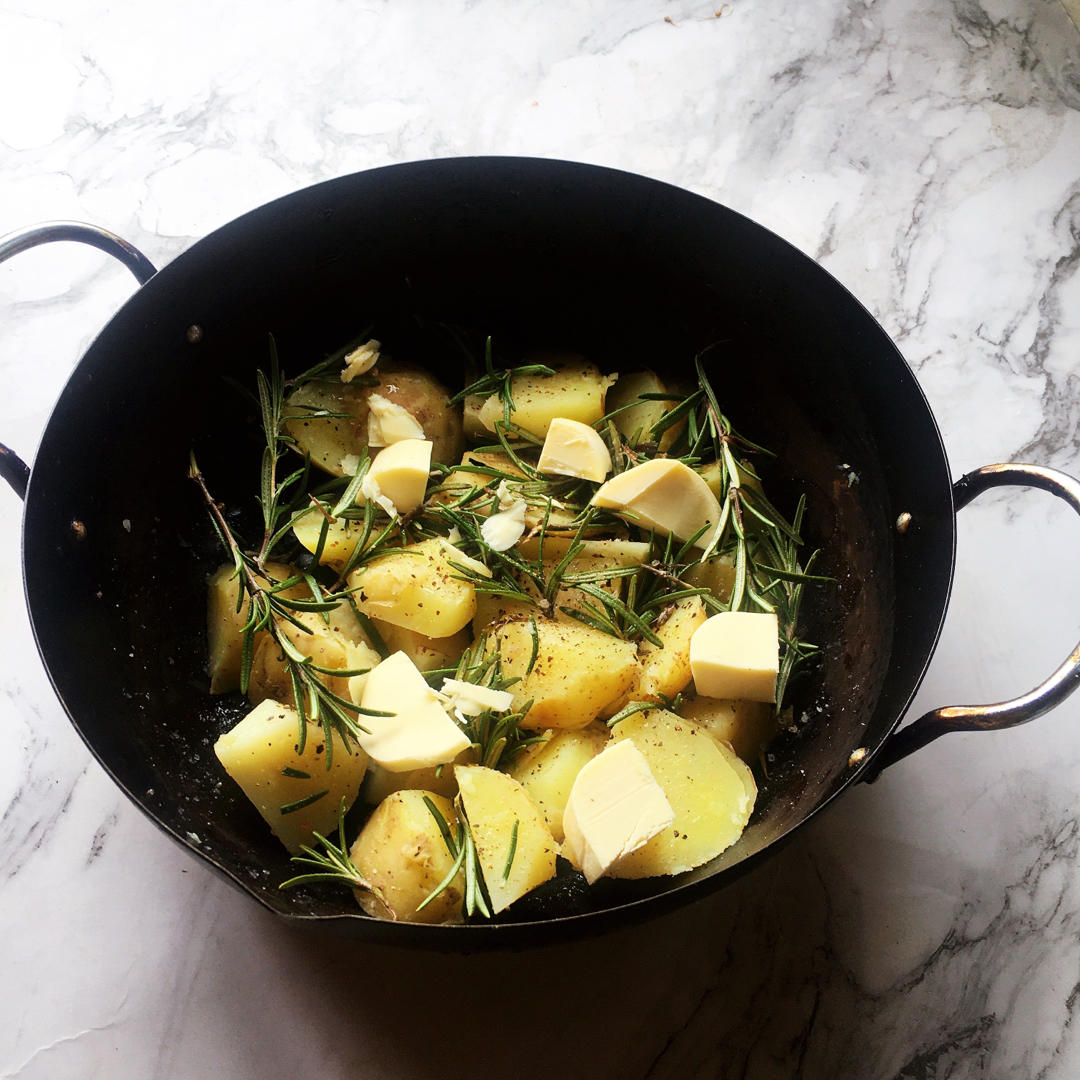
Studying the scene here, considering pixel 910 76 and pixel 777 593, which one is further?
pixel 910 76

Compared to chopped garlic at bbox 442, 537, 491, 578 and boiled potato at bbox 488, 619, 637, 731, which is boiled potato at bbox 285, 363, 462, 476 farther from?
boiled potato at bbox 488, 619, 637, 731

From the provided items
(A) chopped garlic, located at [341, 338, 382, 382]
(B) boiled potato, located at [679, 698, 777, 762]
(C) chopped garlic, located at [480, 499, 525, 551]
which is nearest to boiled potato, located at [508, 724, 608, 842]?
(B) boiled potato, located at [679, 698, 777, 762]

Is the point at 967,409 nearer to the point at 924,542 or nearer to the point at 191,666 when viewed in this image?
the point at 924,542

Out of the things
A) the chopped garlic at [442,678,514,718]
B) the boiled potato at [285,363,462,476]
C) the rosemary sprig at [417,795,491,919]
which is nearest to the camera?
the rosemary sprig at [417,795,491,919]

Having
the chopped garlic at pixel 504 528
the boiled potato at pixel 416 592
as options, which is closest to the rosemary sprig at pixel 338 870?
the boiled potato at pixel 416 592

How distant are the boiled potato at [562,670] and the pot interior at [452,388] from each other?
18cm

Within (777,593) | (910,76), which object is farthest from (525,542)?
(910,76)

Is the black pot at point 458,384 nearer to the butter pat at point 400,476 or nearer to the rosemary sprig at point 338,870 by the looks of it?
the rosemary sprig at point 338,870

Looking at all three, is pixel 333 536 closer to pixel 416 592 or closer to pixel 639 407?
pixel 416 592

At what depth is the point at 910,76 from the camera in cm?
154

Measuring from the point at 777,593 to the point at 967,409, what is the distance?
458 millimetres

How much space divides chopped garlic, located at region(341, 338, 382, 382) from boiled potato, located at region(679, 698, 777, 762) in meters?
0.55

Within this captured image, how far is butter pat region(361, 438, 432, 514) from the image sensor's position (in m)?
1.16

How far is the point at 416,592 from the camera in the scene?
3.65 ft
